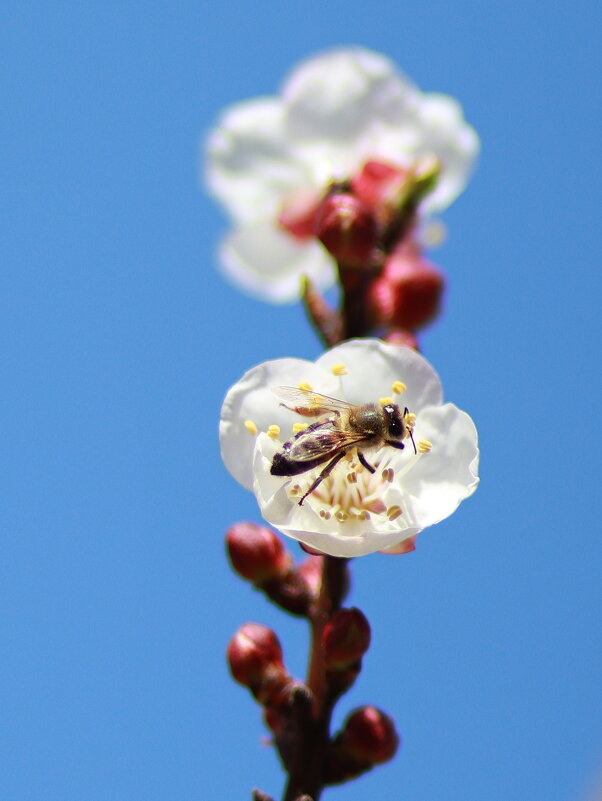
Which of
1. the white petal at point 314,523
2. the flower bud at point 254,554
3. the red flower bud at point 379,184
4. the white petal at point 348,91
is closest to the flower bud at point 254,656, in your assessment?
the flower bud at point 254,554

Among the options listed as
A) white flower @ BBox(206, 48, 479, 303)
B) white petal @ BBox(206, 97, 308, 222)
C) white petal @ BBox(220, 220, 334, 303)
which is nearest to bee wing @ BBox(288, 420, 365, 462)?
white flower @ BBox(206, 48, 479, 303)

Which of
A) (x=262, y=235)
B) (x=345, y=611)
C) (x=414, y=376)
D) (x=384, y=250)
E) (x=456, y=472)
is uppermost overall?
(x=262, y=235)

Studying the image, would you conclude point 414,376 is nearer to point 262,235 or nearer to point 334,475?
point 334,475

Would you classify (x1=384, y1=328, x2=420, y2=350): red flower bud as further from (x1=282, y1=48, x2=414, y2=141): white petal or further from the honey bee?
(x1=282, y1=48, x2=414, y2=141): white petal

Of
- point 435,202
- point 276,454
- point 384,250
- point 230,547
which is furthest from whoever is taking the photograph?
point 435,202

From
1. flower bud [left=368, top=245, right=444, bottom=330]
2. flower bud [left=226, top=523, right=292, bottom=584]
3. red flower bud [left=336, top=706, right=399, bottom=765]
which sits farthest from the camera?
flower bud [left=368, top=245, right=444, bottom=330]

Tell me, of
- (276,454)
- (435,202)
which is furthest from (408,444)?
(435,202)
